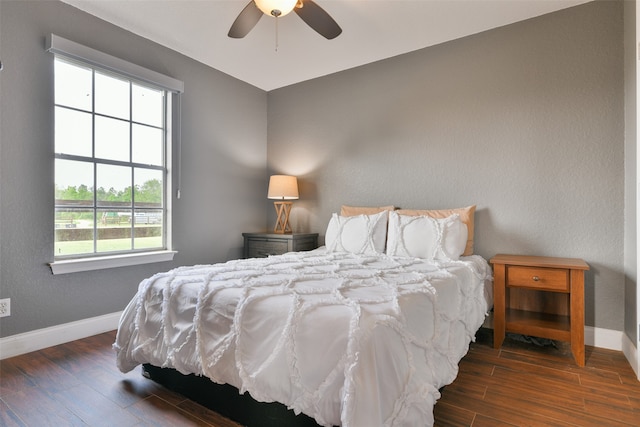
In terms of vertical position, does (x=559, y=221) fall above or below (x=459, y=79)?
below

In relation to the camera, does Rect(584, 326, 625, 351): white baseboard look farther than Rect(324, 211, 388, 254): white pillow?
No

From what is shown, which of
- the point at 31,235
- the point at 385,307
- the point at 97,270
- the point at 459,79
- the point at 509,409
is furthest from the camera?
the point at 459,79

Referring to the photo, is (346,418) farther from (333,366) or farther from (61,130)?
(61,130)

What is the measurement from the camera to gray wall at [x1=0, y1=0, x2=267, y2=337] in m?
2.36

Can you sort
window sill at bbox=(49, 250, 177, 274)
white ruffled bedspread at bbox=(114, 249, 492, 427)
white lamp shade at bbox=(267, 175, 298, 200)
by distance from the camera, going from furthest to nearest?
white lamp shade at bbox=(267, 175, 298, 200)
window sill at bbox=(49, 250, 177, 274)
white ruffled bedspread at bbox=(114, 249, 492, 427)

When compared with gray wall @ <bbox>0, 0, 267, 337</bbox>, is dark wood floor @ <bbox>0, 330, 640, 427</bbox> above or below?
below

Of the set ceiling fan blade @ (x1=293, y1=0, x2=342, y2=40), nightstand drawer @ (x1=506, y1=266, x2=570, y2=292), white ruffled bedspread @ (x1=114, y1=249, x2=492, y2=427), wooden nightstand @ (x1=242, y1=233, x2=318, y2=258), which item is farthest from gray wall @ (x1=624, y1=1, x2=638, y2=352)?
wooden nightstand @ (x1=242, y1=233, x2=318, y2=258)

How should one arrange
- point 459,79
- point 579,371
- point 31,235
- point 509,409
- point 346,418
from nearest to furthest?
point 346,418 < point 509,409 < point 579,371 < point 31,235 < point 459,79

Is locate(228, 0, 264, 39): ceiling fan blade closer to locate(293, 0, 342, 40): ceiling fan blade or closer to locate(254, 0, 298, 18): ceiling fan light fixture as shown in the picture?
locate(254, 0, 298, 18): ceiling fan light fixture

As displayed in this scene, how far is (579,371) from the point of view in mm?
2129

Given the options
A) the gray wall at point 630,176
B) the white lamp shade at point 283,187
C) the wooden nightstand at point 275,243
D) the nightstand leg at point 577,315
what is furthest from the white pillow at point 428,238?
the white lamp shade at point 283,187

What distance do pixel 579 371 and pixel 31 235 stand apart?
387cm

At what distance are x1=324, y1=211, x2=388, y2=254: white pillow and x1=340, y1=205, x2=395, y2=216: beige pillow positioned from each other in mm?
259

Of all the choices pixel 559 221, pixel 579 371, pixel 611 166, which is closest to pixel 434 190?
pixel 559 221
